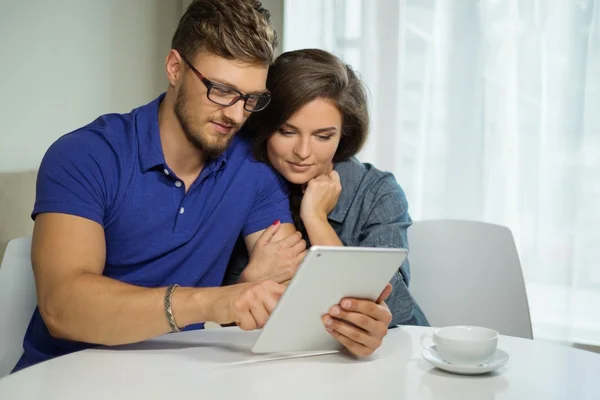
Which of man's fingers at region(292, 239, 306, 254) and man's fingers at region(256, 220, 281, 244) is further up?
man's fingers at region(256, 220, 281, 244)

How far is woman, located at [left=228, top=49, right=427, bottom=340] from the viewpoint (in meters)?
1.93

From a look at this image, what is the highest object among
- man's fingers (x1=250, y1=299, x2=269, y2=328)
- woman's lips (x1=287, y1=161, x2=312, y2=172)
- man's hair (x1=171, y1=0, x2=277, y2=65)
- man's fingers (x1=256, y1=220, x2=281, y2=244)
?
man's hair (x1=171, y1=0, x2=277, y2=65)

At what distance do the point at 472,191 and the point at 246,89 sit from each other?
1.87 metres

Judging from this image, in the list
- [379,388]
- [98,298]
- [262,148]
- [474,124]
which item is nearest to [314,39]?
[474,124]

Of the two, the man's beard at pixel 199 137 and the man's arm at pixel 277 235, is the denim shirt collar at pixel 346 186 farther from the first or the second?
the man's beard at pixel 199 137

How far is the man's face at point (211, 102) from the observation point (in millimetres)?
1774

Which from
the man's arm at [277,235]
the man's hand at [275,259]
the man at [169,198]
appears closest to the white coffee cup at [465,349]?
the man at [169,198]

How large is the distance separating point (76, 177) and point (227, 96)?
0.38m

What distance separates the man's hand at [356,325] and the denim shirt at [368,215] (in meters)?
0.46

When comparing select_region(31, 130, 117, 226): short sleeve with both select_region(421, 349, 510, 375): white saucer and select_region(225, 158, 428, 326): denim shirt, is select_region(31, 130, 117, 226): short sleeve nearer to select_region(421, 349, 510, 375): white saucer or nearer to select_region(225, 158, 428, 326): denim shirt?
select_region(225, 158, 428, 326): denim shirt

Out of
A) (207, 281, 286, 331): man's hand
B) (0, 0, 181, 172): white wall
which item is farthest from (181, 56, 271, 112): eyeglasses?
(0, 0, 181, 172): white wall

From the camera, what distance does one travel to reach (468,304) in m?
2.12

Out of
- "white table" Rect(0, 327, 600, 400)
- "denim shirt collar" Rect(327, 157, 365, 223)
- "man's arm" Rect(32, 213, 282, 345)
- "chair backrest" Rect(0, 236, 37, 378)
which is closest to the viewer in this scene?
"white table" Rect(0, 327, 600, 400)

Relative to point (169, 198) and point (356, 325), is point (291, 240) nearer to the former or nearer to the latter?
point (169, 198)
